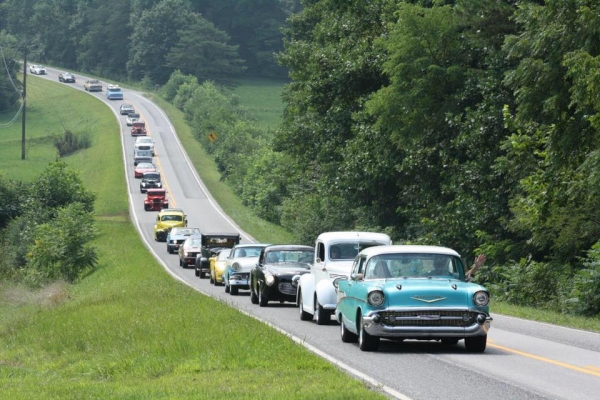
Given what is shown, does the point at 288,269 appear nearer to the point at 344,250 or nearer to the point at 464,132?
the point at 344,250

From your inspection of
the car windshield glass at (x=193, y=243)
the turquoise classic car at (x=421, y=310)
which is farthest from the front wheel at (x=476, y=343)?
the car windshield glass at (x=193, y=243)

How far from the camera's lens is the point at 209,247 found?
47.2 meters

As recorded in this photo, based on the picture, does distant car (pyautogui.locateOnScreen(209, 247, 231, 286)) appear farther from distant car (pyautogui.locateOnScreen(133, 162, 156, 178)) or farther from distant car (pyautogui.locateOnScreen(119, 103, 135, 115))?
distant car (pyautogui.locateOnScreen(119, 103, 135, 115))

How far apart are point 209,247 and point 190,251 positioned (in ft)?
16.7

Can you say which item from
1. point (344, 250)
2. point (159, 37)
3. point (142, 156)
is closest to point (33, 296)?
point (344, 250)

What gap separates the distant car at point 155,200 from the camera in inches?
3351

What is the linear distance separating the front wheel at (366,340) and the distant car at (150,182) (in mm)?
77927

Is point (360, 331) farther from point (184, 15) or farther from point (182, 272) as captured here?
point (184, 15)

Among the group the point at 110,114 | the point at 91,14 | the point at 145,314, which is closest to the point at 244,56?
the point at 91,14

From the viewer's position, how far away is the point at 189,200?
91312 mm

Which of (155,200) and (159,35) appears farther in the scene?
(159,35)

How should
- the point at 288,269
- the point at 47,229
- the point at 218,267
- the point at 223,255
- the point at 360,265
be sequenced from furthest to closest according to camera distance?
the point at 47,229 → the point at 223,255 → the point at 218,267 → the point at 288,269 → the point at 360,265

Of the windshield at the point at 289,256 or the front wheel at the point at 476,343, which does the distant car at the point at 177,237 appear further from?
the front wheel at the point at 476,343

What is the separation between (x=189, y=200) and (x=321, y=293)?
→ 231 feet
